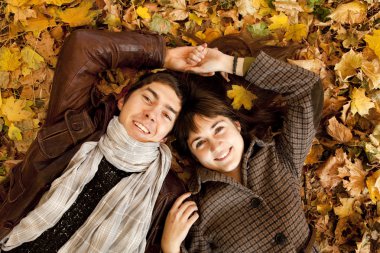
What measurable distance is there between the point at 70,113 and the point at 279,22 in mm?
1437

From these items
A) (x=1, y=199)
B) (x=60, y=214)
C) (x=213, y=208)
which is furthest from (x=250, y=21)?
(x=1, y=199)

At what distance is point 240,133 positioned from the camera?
2439 mm

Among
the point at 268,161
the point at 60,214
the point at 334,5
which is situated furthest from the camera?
the point at 334,5

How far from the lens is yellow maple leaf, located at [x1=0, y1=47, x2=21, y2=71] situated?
101 inches

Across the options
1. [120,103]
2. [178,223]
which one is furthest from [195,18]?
[178,223]

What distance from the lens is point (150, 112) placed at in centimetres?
218

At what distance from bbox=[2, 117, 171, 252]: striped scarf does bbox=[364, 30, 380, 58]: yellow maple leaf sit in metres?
1.49

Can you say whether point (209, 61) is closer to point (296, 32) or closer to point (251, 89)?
point (251, 89)

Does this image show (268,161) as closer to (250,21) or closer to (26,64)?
(250,21)

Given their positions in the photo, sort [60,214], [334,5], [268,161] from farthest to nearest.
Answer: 1. [334,5]
2. [268,161]
3. [60,214]

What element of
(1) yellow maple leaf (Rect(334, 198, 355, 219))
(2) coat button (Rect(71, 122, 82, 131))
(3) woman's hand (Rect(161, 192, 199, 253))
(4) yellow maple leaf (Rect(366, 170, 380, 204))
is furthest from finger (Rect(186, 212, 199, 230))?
(4) yellow maple leaf (Rect(366, 170, 380, 204))

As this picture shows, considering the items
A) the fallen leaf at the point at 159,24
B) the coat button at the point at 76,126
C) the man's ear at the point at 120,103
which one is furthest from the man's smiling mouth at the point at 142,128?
the fallen leaf at the point at 159,24

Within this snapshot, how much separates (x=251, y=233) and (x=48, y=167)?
1222 millimetres

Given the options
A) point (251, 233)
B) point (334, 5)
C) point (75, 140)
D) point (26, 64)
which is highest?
point (334, 5)
